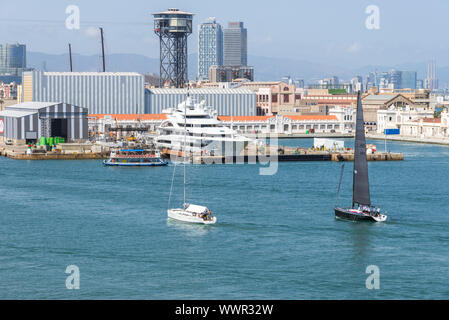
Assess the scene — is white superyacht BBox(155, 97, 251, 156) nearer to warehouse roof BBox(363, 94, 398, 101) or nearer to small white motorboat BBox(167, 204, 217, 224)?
small white motorboat BBox(167, 204, 217, 224)

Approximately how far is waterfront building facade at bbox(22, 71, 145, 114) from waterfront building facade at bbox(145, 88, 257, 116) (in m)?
2.14

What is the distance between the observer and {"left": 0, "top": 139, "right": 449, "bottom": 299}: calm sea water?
18.6 metres

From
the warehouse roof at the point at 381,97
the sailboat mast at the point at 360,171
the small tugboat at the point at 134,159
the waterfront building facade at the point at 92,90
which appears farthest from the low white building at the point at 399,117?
the sailboat mast at the point at 360,171

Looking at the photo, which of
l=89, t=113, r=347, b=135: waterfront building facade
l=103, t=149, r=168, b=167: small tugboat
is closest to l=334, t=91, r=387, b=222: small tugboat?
l=103, t=149, r=168, b=167: small tugboat

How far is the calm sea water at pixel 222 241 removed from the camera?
18625mm

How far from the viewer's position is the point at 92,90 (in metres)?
88.1

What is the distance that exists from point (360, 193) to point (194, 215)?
5612 millimetres

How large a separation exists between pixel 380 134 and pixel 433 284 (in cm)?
6702

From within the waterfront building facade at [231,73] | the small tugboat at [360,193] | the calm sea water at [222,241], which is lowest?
the calm sea water at [222,241]

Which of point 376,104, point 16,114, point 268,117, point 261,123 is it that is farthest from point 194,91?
point 16,114

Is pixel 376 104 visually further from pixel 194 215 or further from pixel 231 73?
pixel 194 215

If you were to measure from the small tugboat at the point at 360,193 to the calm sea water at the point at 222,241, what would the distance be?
0.47 meters

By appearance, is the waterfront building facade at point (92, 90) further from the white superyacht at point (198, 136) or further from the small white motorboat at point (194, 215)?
the small white motorboat at point (194, 215)
